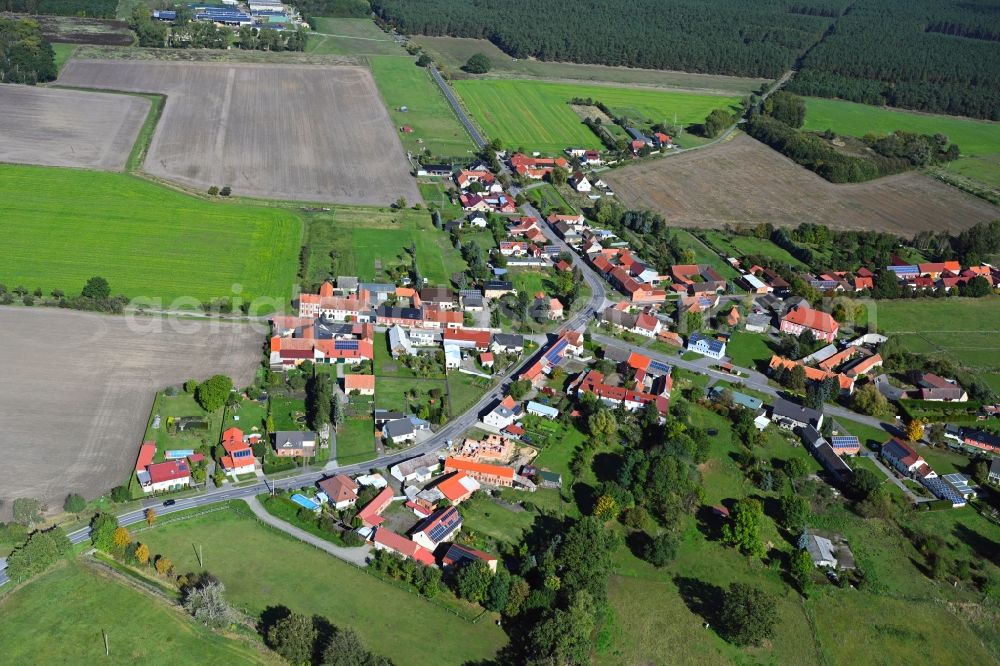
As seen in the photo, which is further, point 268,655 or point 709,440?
point 709,440

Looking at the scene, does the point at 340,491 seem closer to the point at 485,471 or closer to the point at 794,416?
the point at 485,471

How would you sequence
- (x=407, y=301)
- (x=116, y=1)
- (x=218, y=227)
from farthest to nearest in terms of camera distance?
(x=116, y=1) → (x=218, y=227) → (x=407, y=301)

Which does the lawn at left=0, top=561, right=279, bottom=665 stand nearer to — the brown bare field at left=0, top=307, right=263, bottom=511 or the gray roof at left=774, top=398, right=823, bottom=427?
the brown bare field at left=0, top=307, right=263, bottom=511

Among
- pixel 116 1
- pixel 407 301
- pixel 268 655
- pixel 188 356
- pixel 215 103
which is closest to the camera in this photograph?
pixel 268 655

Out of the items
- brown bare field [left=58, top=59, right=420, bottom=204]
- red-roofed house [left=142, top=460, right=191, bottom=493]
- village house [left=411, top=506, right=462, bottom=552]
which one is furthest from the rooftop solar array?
brown bare field [left=58, top=59, right=420, bottom=204]

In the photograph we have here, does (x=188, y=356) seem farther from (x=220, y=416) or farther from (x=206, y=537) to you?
(x=206, y=537)

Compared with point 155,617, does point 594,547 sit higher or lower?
higher

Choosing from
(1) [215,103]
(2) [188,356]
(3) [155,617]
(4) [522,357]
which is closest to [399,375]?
(4) [522,357]
